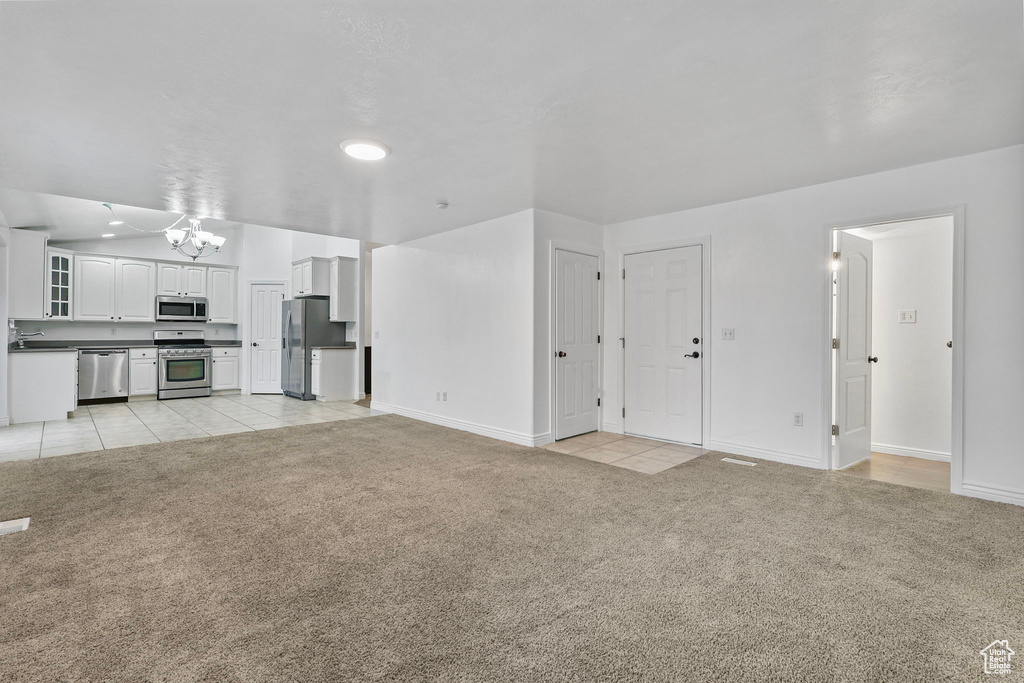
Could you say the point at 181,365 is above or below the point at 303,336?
below

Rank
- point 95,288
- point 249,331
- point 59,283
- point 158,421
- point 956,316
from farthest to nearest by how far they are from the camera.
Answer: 1. point 249,331
2. point 95,288
3. point 59,283
4. point 158,421
5. point 956,316

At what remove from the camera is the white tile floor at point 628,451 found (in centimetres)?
409

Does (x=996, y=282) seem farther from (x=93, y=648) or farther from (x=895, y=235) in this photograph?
(x=93, y=648)

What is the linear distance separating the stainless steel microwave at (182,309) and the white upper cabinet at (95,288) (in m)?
0.65

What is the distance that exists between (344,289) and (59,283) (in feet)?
13.6

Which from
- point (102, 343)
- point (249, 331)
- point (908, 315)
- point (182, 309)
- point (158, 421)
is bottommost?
point (158, 421)

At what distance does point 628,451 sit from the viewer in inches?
178

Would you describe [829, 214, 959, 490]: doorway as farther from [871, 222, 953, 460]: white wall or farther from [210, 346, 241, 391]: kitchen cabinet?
[210, 346, 241, 391]: kitchen cabinet

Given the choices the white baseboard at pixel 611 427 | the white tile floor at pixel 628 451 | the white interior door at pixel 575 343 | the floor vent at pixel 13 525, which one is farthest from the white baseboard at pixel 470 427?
the floor vent at pixel 13 525

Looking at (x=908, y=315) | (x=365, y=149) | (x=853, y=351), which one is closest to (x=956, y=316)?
(x=853, y=351)

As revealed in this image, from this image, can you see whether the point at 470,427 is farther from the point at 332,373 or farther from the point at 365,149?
the point at 332,373

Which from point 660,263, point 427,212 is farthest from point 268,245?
point 660,263

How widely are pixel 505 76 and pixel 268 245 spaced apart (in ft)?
26.8

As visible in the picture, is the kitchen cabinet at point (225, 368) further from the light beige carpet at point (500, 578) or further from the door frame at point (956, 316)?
the door frame at point (956, 316)
